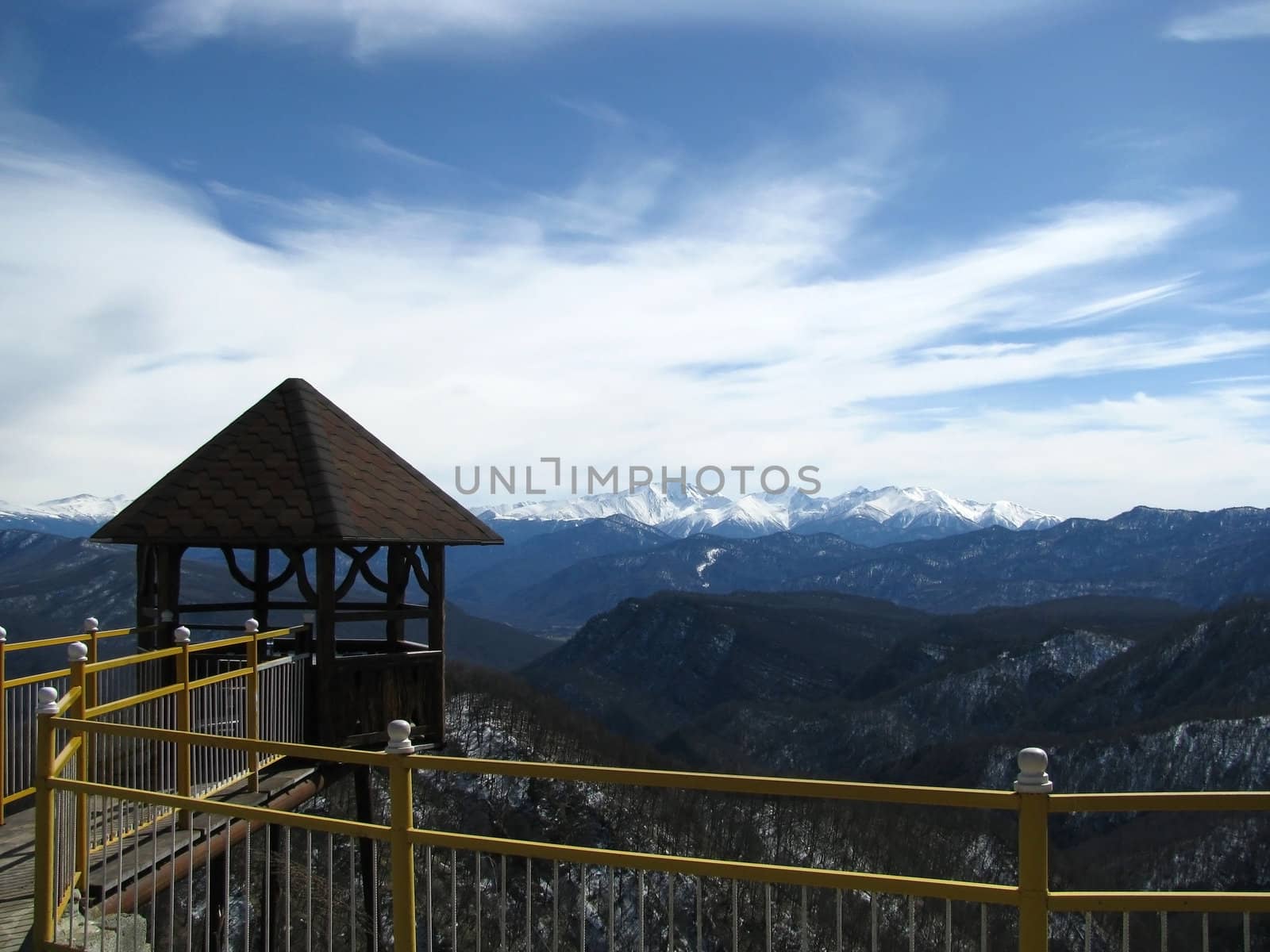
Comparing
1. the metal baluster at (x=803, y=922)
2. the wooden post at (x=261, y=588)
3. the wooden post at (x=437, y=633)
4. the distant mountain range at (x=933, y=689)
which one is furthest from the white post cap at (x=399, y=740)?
the distant mountain range at (x=933, y=689)

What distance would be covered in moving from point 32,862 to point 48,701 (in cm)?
251

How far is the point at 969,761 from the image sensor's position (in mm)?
84812

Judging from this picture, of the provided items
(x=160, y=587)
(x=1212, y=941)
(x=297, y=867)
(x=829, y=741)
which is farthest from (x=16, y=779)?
(x=829, y=741)

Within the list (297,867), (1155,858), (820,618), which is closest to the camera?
(297,867)

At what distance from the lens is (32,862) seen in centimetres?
814

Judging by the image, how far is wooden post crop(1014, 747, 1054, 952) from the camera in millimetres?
4180

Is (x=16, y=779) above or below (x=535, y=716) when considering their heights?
above

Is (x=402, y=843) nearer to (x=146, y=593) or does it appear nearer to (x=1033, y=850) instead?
(x=1033, y=850)

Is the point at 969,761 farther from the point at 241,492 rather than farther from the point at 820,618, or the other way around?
the point at 820,618

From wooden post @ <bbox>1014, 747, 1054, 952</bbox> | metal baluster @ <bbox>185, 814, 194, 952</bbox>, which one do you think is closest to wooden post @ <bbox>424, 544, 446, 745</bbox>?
metal baluster @ <bbox>185, 814, 194, 952</bbox>

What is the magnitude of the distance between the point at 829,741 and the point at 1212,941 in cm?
5626

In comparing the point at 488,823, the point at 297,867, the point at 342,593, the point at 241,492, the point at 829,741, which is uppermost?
the point at 241,492

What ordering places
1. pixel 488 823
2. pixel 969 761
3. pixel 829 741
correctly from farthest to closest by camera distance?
pixel 829 741
pixel 969 761
pixel 488 823

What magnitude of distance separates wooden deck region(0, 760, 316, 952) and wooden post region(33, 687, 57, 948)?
279mm
